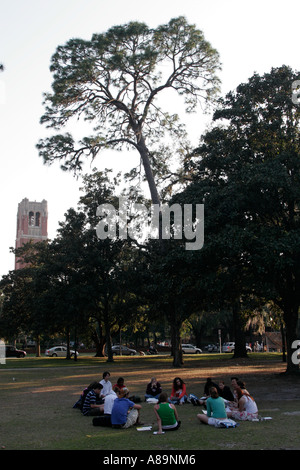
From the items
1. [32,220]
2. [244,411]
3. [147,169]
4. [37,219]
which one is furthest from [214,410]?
[37,219]

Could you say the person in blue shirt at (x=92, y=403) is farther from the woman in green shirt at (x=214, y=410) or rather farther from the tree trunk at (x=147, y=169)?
the tree trunk at (x=147, y=169)

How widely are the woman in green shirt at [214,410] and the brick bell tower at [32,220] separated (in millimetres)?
113243

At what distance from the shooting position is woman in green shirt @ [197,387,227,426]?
33.5 ft

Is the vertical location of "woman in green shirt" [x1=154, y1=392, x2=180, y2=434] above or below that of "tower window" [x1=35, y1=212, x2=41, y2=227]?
below

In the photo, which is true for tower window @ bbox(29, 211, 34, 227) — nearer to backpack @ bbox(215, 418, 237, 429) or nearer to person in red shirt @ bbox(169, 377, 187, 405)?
person in red shirt @ bbox(169, 377, 187, 405)

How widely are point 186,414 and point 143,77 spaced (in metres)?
24.1

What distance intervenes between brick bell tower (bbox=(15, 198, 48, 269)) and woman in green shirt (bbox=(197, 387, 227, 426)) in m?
113

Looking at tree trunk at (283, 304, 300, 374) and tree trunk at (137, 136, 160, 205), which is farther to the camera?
tree trunk at (137, 136, 160, 205)

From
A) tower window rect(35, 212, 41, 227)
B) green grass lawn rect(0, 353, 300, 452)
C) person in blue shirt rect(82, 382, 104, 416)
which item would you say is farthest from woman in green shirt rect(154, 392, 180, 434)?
tower window rect(35, 212, 41, 227)

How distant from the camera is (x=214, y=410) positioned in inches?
405

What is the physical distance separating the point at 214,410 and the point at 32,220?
4629 inches

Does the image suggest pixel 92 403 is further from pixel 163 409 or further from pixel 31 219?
pixel 31 219
